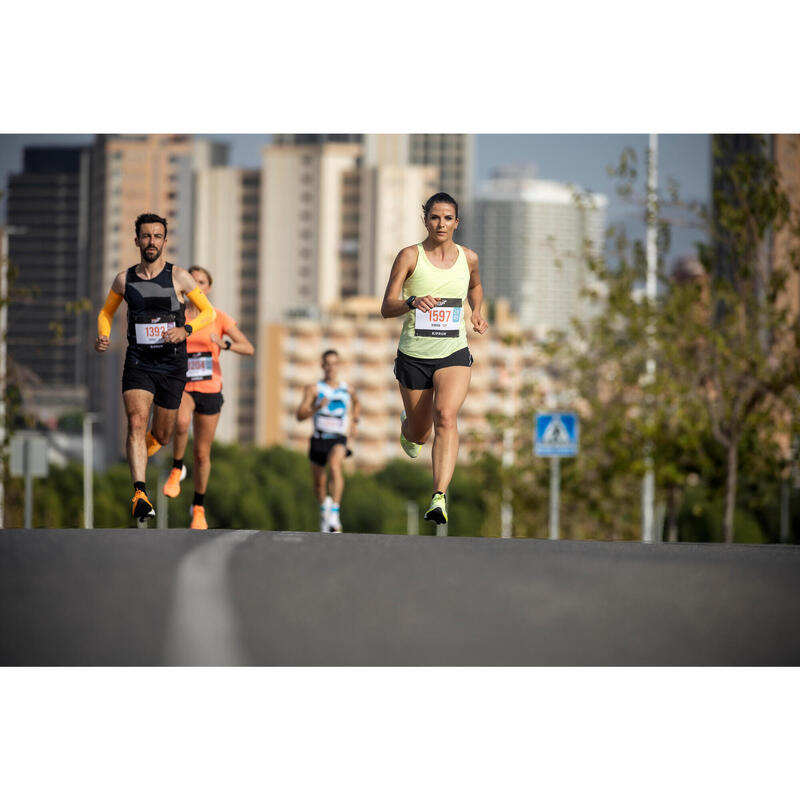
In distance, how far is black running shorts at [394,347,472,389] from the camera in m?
Result: 10.5

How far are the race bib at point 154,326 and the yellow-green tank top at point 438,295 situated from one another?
1740mm

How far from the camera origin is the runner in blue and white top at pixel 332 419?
48.1 feet

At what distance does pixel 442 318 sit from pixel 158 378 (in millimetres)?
2222

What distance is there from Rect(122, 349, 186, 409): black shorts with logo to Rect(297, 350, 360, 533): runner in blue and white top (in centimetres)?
322

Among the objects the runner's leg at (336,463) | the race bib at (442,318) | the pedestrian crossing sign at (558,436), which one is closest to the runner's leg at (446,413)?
the race bib at (442,318)

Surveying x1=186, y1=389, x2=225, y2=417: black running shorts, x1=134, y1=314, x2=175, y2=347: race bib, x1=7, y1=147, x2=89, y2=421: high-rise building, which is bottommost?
x1=186, y1=389, x2=225, y2=417: black running shorts

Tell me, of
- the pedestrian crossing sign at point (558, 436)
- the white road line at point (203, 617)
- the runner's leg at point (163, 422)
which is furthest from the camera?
the pedestrian crossing sign at point (558, 436)

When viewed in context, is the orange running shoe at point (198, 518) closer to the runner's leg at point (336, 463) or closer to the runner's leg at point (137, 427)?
the runner's leg at point (137, 427)

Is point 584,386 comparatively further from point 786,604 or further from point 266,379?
point 266,379

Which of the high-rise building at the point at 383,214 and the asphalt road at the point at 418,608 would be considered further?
the high-rise building at the point at 383,214

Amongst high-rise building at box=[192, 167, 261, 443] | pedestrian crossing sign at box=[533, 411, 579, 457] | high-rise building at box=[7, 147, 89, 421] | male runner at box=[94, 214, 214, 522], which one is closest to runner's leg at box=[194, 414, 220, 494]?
male runner at box=[94, 214, 214, 522]

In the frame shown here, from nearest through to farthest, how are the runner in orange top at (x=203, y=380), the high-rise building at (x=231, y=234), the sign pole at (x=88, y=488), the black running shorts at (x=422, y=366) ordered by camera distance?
the black running shorts at (x=422, y=366) < the runner in orange top at (x=203, y=380) < the sign pole at (x=88, y=488) < the high-rise building at (x=231, y=234)

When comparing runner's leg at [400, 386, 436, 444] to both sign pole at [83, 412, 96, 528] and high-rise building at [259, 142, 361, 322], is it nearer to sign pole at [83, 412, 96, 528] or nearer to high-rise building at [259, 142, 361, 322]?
sign pole at [83, 412, 96, 528]

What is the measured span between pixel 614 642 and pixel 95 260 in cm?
18511
